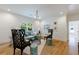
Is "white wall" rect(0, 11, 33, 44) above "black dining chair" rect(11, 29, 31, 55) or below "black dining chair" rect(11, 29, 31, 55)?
above

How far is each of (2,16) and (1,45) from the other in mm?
542

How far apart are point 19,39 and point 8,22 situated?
1.35 ft

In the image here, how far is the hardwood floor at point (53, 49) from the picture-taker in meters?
1.56

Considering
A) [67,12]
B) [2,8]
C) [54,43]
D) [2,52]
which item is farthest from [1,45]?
[67,12]

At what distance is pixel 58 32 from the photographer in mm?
1831

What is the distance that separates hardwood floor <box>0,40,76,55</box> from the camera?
5.10 feet

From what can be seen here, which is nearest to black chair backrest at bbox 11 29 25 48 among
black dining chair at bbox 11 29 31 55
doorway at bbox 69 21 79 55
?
black dining chair at bbox 11 29 31 55

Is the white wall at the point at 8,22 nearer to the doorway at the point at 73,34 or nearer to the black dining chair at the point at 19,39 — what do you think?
the black dining chair at the point at 19,39

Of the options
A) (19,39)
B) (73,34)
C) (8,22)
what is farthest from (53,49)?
(8,22)

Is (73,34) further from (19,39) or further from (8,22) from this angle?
(8,22)

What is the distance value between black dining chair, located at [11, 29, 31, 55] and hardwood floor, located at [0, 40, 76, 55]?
140 millimetres

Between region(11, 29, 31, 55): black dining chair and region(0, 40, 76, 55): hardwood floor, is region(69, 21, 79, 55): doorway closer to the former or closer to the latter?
region(0, 40, 76, 55): hardwood floor

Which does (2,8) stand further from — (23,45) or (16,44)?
(23,45)
